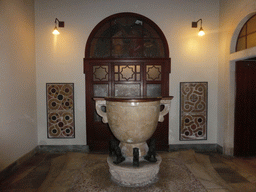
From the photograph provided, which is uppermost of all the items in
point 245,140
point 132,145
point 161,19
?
point 161,19

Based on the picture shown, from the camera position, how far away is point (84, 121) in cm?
402

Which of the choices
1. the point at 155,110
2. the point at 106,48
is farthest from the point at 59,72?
the point at 155,110

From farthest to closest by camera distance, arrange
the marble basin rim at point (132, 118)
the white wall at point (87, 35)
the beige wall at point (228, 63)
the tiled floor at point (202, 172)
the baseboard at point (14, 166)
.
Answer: the white wall at point (87, 35), the beige wall at point (228, 63), the baseboard at point (14, 166), the tiled floor at point (202, 172), the marble basin rim at point (132, 118)

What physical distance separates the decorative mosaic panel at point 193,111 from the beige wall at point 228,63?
345 millimetres

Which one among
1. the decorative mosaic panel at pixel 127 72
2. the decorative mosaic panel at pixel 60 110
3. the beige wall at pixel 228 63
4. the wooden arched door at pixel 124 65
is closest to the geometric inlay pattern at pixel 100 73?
the wooden arched door at pixel 124 65

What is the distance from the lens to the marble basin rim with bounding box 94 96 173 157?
2.28 m

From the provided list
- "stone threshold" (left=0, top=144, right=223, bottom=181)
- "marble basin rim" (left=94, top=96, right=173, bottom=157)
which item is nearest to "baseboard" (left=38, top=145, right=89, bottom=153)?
"stone threshold" (left=0, top=144, right=223, bottom=181)

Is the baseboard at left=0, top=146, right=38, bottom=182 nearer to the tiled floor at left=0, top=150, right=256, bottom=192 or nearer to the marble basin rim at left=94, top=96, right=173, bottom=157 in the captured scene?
the tiled floor at left=0, top=150, right=256, bottom=192

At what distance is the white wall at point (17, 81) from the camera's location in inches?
112

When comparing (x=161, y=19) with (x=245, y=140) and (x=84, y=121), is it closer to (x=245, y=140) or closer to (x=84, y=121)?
(x=84, y=121)

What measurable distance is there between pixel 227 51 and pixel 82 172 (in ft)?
12.1

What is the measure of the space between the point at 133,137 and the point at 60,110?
2.32 m

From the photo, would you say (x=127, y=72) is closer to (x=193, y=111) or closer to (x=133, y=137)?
(x=193, y=111)

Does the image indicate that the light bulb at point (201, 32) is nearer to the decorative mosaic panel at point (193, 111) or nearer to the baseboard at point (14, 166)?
the decorative mosaic panel at point (193, 111)
